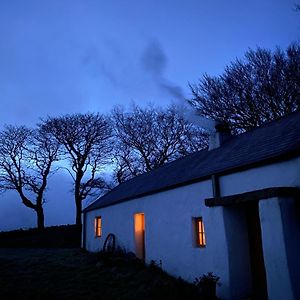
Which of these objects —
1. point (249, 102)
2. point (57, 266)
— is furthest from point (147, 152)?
point (57, 266)

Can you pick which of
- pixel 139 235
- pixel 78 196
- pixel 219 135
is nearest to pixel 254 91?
pixel 219 135

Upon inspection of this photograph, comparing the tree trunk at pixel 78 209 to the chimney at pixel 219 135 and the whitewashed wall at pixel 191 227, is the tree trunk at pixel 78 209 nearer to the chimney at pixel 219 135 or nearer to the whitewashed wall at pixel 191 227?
the whitewashed wall at pixel 191 227

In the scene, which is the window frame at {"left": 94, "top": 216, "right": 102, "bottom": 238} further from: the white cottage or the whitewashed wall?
the white cottage

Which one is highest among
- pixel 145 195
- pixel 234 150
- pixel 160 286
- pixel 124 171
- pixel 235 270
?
pixel 124 171

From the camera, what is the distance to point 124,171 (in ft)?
98.6

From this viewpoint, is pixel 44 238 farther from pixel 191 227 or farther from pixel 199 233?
pixel 199 233

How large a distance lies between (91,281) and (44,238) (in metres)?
17.1

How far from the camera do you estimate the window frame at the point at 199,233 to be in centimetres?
967

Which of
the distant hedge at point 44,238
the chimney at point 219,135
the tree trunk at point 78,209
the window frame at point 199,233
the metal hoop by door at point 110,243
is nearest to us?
the window frame at point 199,233

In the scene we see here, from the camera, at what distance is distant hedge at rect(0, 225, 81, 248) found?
24.5 m

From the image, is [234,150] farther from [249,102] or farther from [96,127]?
[96,127]

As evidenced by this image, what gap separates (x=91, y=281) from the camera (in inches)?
400

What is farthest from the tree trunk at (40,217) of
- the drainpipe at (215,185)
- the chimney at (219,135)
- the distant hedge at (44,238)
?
the drainpipe at (215,185)

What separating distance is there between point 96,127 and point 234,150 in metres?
19.8
